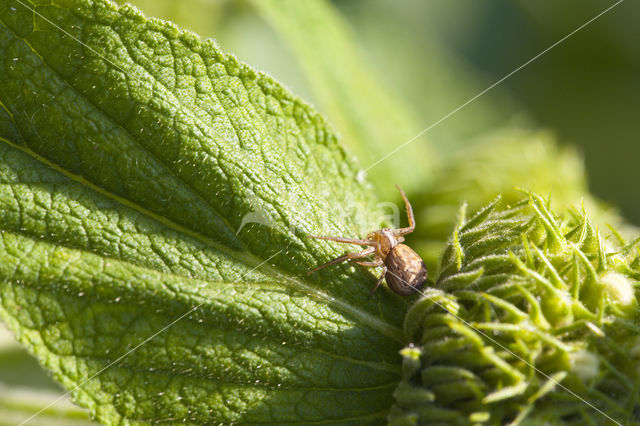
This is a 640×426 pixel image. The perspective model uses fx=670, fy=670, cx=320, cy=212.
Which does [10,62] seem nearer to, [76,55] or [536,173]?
[76,55]

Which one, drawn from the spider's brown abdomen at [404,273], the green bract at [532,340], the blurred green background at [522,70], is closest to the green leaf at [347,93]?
the spider's brown abdomen at [404,273]

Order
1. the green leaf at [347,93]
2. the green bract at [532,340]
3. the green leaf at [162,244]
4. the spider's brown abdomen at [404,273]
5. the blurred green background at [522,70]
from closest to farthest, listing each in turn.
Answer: the green bract at [532,340] < the green leaf at [162,244] < the spider's brown abdomen at [404,273] < the green leaf at [347,93] < the blurred green background at [522,70]

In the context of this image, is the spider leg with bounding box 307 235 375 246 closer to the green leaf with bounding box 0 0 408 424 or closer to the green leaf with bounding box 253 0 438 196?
the green leaf with bounding box 0 0 408 424

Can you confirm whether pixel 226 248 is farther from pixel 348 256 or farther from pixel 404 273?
pixel 404 273

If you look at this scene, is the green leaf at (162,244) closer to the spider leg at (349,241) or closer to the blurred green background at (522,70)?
the spider leg at (349,241)

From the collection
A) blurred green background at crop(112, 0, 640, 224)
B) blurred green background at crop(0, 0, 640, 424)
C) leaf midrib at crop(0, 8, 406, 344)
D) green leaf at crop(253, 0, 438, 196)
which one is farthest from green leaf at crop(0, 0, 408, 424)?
blurred green background at crop(112, 0, 640, 224)

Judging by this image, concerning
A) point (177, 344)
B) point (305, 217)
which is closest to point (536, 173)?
point (305, 217)

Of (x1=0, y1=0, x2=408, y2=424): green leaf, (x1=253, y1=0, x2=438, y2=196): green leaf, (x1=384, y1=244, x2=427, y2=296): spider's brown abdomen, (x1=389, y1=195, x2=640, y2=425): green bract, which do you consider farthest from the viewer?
(x1=253, y1=0, x2=438, y2=196): green leaf

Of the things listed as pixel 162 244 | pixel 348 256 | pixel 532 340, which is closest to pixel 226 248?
pixel 162 244
